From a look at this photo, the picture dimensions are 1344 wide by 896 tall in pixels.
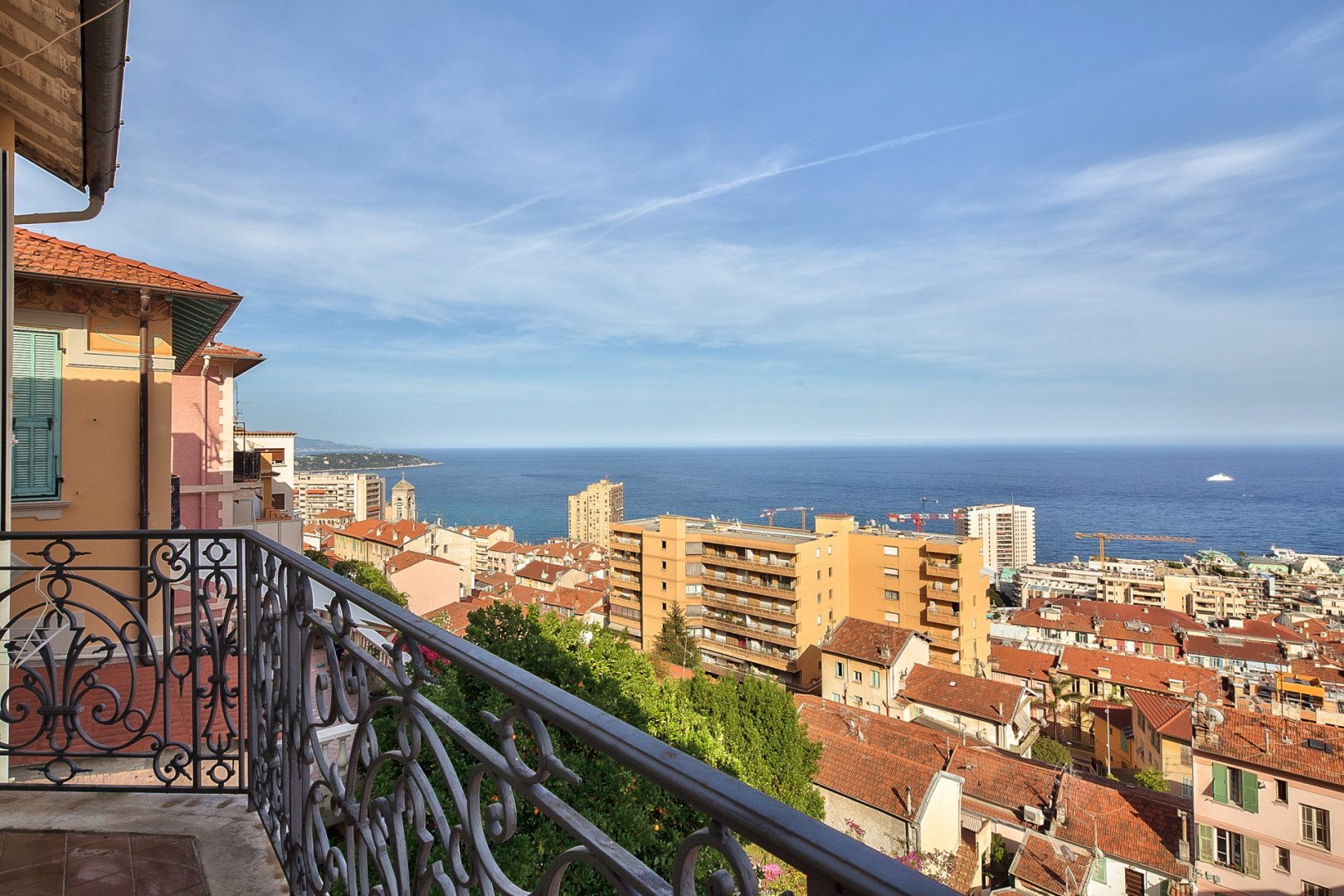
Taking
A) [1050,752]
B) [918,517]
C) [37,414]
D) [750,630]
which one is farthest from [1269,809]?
[918,517]

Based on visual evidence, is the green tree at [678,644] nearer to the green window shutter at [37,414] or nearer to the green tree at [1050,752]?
the green tree at [1050,752]

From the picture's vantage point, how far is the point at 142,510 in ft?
21.2

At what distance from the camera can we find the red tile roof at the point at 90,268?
19.2 feet

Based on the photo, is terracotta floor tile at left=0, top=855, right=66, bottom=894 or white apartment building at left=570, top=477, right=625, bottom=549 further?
white apartment building at left=570, top=477, right=625, bottom=549

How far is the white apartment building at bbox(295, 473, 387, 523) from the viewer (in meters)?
72.0

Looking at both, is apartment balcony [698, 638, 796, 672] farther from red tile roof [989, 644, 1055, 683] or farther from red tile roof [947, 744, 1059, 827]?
red tile roof [947, 744, 1059, 827]

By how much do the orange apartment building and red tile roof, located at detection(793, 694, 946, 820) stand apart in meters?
10.3

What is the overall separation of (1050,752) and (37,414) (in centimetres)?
2710

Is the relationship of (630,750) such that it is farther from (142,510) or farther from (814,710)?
(814,710)

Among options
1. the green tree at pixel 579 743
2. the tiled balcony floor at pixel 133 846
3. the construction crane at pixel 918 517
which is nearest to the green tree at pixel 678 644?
the green tree at pixel 579 743

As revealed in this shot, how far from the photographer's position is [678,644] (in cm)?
2927

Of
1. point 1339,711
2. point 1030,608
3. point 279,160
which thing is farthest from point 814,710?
point 1030,608

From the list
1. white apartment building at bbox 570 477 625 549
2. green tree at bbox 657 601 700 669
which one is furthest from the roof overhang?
white apartment building at bbox 570 477 625 549

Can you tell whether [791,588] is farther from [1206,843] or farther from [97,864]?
[97,864]
